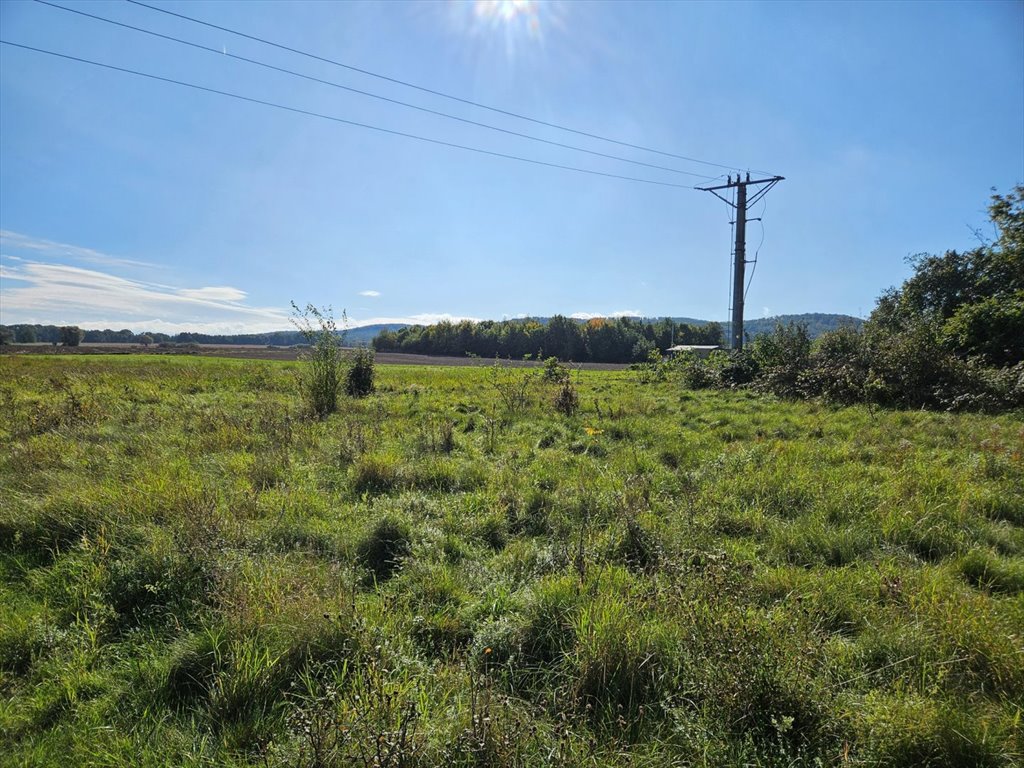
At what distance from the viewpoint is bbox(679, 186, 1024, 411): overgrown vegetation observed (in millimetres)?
10617

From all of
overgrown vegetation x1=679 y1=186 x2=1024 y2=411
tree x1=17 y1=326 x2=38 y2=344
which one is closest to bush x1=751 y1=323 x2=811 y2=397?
overgrown vegetation x1=679 y1=186 x2=1024 y2=411

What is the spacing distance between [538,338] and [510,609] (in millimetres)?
71471

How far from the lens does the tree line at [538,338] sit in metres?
72.6

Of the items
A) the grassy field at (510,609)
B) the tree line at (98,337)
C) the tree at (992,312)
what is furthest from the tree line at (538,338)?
the grassy field at (510,609)

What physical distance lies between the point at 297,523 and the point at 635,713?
11.0ft

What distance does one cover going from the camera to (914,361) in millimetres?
11234

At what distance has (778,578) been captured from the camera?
335 cm

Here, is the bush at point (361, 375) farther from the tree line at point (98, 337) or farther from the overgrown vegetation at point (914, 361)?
the tree line at point (98, 337)

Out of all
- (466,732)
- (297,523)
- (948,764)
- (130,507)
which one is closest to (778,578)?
(948,764)

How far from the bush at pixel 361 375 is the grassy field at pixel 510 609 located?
742 centimetres

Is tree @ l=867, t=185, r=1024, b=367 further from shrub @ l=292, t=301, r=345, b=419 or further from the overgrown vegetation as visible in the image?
shrub @ l=292, t=301, r=345, b=419

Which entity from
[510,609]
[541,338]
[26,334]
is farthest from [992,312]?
[26,334]

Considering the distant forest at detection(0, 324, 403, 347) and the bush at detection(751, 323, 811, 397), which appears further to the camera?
the distant forest at detection(0, 324, 403, 347)

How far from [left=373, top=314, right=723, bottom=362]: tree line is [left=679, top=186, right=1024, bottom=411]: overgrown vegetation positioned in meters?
49.6
